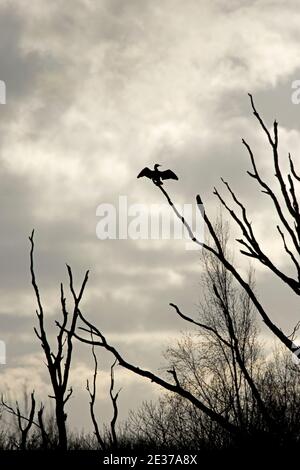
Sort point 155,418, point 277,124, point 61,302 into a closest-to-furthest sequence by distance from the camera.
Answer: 1. point 277,124
2. point 61,302
3. point 155,418

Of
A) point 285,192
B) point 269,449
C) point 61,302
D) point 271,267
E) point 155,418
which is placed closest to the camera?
point 269,449

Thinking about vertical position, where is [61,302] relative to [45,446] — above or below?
above

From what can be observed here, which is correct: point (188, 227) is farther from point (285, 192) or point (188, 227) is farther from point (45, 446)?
point (45, 446)

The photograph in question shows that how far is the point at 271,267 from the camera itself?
4.18 feet

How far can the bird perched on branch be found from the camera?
5.44ft

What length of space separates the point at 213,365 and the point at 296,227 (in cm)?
2915

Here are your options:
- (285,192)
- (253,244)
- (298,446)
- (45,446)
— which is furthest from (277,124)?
(45,446)

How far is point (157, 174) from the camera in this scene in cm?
171

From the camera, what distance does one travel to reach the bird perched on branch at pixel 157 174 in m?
1.66

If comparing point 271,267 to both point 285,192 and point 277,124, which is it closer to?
point 285,192

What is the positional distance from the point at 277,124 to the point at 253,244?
40 centimetres

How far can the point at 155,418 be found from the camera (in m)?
29.1

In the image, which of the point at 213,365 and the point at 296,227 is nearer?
the point at 296,227
